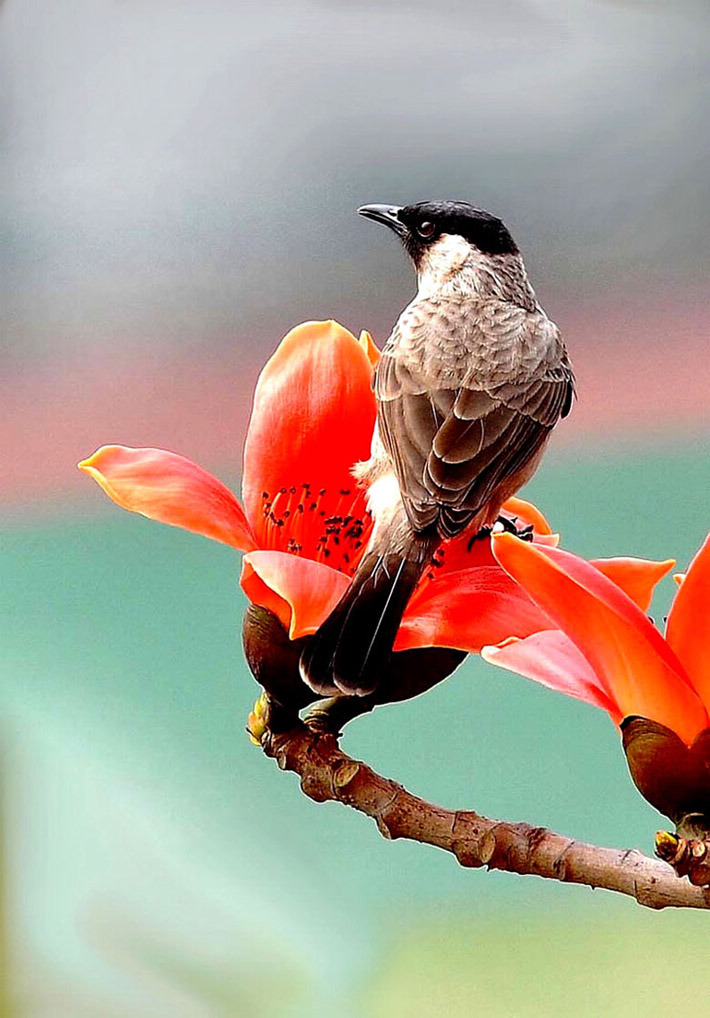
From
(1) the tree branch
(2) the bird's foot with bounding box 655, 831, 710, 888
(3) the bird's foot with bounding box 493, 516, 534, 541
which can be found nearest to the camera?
(2) the bird's foot with bounding box 655, 831, 710, 888

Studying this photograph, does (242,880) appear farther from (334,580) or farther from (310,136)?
(310,136)

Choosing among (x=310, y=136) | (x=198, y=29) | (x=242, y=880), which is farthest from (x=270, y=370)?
(x=242, y=880)

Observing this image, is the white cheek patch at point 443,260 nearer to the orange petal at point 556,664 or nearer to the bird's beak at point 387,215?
the bird's beak at point 387,215

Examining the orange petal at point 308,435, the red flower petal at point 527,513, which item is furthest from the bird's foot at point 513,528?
the orange petal at point 308,435

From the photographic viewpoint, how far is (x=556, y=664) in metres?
0.80

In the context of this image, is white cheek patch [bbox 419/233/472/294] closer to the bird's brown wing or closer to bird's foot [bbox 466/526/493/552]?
the bird's brown wing

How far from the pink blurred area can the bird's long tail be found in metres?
0.19

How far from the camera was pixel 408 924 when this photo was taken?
991 mm

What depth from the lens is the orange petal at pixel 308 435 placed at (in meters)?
0.97

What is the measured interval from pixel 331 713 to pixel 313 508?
172 millimetres

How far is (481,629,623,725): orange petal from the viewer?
789 mm

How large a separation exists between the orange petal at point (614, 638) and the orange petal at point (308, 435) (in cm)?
23

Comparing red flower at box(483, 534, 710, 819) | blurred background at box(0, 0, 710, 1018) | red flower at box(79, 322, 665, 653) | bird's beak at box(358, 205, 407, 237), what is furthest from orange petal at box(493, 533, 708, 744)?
bird's beak at box(358, 205, 407, 237)

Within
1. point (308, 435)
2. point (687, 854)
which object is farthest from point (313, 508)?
point (687, 854)
